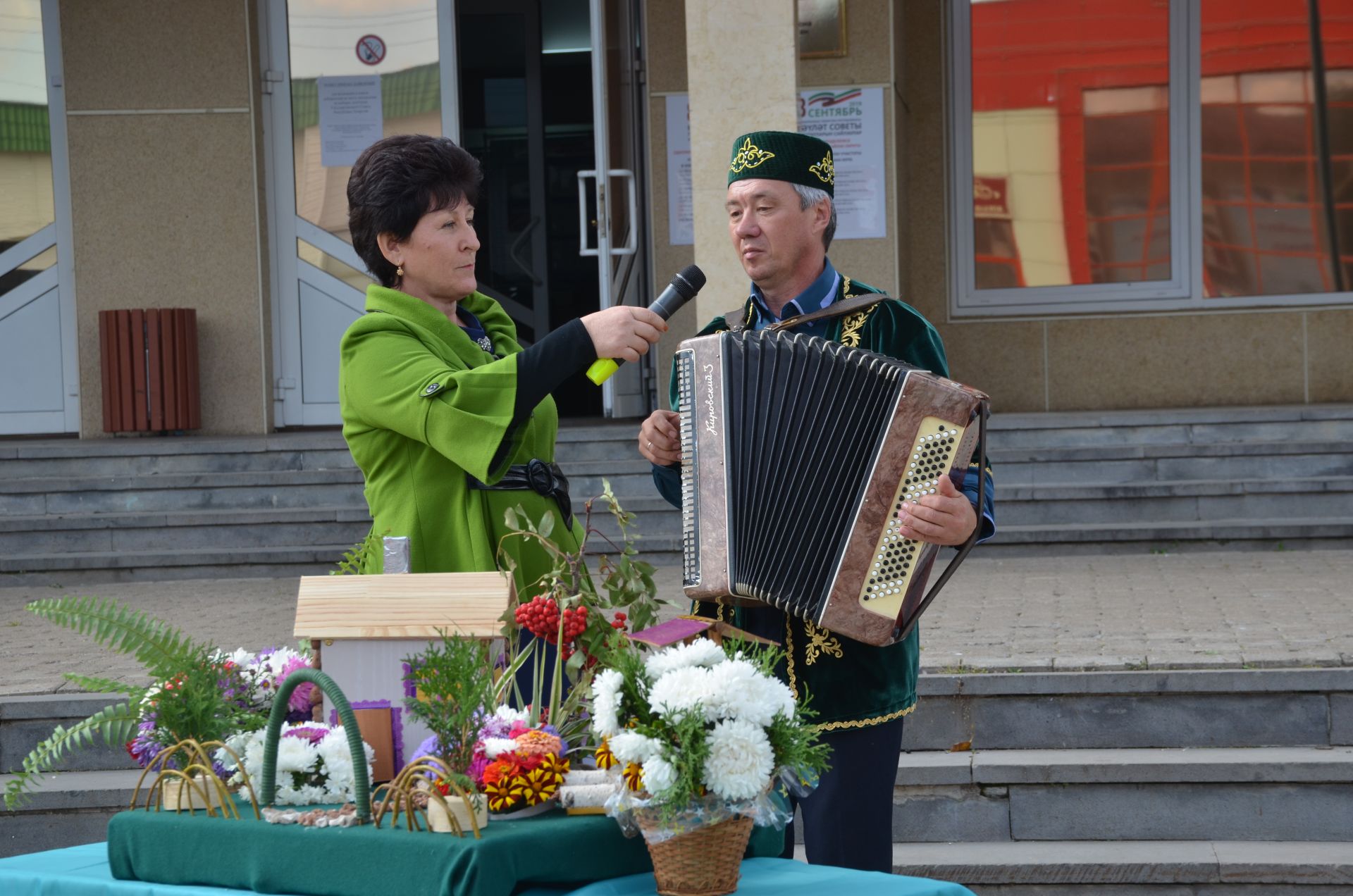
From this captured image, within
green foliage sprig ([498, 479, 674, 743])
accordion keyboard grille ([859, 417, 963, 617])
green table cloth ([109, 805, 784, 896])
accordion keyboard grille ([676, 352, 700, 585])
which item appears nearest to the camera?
green table cloth ([109, 805, 784, 896])

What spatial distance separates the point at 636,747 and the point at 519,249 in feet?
32.5

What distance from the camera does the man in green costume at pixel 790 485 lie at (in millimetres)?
2953

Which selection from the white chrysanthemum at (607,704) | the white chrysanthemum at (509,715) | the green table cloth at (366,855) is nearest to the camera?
the green table cloth at (366,855)

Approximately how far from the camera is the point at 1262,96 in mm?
10586

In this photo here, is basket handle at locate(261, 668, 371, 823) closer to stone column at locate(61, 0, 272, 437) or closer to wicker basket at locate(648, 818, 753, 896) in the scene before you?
wicker basket at locate(648, 818, 753, 896)

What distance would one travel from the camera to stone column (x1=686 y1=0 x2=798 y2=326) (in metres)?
7.48

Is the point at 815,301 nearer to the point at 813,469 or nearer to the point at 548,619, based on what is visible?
the point at 813,469

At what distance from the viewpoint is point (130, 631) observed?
8.34 ft

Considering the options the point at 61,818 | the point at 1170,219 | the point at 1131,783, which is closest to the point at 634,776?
the point at 1131,783

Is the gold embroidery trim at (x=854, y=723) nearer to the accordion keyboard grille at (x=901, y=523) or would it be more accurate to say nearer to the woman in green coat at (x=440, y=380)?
the accordion keyboard grille at (x=901, y=523)

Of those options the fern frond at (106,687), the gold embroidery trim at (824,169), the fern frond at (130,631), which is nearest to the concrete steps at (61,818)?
the fern frond at (106,687)

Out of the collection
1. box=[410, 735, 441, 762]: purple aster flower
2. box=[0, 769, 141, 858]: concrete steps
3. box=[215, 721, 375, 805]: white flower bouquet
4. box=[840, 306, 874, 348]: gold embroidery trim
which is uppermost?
box=[840, 306, 874, 348]: gold embroidery trim

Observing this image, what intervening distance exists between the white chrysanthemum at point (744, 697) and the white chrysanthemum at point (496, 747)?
0.31m

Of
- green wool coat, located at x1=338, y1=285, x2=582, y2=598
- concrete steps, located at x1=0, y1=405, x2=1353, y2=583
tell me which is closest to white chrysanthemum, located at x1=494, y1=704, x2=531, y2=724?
green wool coat, located at x1=338, y1=285, x2=582, y2=598
